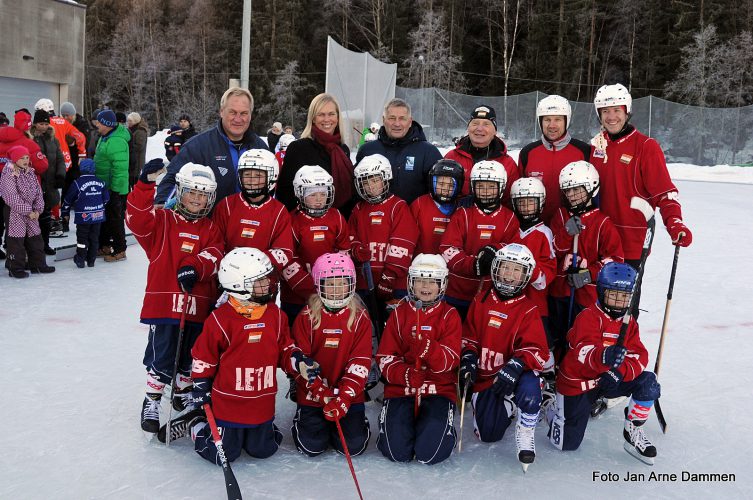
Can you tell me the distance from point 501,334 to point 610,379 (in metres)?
0.55

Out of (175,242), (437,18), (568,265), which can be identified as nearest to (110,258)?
(175,242)

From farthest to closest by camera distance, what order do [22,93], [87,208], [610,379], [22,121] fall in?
1. [22,93]
2. [22,121]
3. [87,208]
4. [610,379]

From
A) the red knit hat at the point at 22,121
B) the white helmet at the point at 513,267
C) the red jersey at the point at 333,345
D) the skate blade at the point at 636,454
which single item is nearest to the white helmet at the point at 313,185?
the red jersey at the point at 333,345

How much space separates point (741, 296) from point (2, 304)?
21.6ft

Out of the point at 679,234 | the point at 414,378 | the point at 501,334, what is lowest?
the point at 414,378

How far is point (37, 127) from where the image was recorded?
23.2 feet

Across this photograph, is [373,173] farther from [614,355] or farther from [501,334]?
[614,355]

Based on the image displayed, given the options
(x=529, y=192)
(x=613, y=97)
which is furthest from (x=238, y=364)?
(x=613, y=97)

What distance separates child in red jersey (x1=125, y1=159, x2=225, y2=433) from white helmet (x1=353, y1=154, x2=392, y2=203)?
2.79 ft

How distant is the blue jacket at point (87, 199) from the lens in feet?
21.5

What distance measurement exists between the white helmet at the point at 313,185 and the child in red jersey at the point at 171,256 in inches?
19.8

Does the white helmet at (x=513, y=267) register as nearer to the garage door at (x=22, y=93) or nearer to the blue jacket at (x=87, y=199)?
the blue jacket at (x=87, y=199)

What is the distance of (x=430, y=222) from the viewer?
384cm

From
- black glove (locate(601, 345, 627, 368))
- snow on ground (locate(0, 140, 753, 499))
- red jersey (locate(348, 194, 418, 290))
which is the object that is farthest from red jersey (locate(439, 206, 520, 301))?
snow on ground (locate(0, 140, 753, 499))
